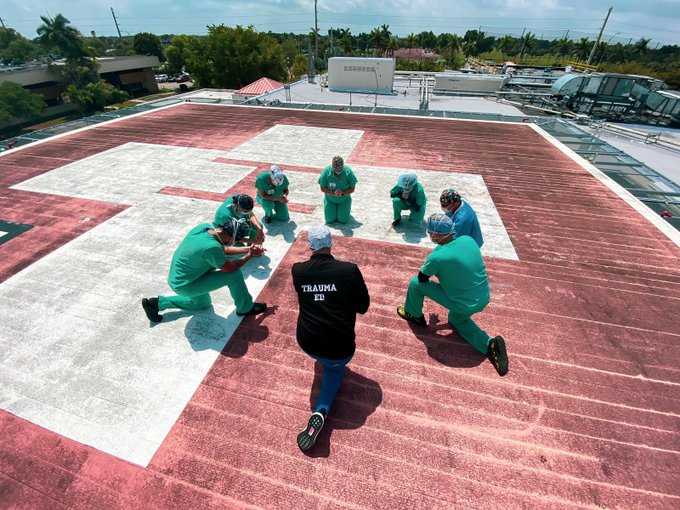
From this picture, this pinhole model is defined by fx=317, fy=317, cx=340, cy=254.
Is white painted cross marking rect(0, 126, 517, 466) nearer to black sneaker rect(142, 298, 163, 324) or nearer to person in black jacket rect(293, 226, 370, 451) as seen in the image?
black sneaker rect(142, 298, 163, 324)

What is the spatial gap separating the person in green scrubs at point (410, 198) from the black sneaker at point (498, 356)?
3.60m

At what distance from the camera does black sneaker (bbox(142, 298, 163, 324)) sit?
15.3 feet

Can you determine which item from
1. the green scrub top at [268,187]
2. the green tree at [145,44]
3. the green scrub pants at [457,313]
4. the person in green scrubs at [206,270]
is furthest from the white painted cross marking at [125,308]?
the green tree at [145,44]

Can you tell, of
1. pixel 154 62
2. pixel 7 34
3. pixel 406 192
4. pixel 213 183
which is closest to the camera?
pixel 406 192

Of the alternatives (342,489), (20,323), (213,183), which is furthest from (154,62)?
(342,489)

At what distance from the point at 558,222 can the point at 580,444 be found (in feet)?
18.5

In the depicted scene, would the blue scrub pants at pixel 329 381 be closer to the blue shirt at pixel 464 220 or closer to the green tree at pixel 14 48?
the blue shirt at pixel 464 220

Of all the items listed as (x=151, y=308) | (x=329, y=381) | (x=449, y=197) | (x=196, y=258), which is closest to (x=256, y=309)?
(x=196, y=258)

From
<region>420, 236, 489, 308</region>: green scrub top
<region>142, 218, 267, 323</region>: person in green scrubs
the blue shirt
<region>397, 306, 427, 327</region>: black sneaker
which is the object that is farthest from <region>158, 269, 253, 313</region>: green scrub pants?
the blue shirt

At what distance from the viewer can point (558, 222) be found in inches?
299

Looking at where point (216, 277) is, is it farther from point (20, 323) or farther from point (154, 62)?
point (154, 62)

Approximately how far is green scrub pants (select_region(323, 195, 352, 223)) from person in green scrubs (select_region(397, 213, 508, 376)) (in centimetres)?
324

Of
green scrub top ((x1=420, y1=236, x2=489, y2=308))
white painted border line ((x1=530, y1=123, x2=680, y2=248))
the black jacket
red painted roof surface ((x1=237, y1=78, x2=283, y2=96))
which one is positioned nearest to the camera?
the black jacket

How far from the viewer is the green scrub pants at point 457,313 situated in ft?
14.2
